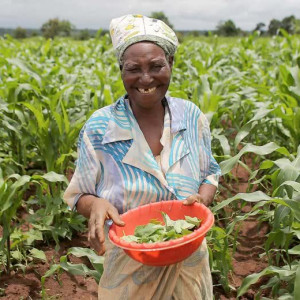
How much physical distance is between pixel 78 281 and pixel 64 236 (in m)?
0.41

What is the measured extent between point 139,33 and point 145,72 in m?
0.12

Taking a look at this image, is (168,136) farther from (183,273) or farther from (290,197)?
(290,197)

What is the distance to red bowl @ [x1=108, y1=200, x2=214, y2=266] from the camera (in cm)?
127

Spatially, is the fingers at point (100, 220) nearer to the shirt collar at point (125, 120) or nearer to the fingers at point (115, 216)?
the fingers at point (115, 216)

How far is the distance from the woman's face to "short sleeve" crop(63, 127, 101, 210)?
0.21 m

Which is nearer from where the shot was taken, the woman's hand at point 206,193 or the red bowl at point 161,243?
the red bowl at point 161,243

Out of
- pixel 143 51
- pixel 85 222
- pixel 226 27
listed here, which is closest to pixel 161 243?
pixel 143 51

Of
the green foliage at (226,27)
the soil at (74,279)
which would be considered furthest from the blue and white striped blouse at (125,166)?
the green foliage at (226,27)

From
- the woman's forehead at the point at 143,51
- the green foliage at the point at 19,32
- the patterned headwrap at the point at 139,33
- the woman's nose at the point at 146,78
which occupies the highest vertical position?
the patterned headwrap at the point at 139,33

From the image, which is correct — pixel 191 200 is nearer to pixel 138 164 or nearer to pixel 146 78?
pixel 138 164

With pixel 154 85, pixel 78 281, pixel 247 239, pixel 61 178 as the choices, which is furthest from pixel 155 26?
pixel 247 239

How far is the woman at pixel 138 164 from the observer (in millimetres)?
1506

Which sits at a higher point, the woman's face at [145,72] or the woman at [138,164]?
the woman's face at [145,72]

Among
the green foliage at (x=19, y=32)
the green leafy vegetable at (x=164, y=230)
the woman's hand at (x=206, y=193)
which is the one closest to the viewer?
the green leafy vegetable at (x=164, y=230)
